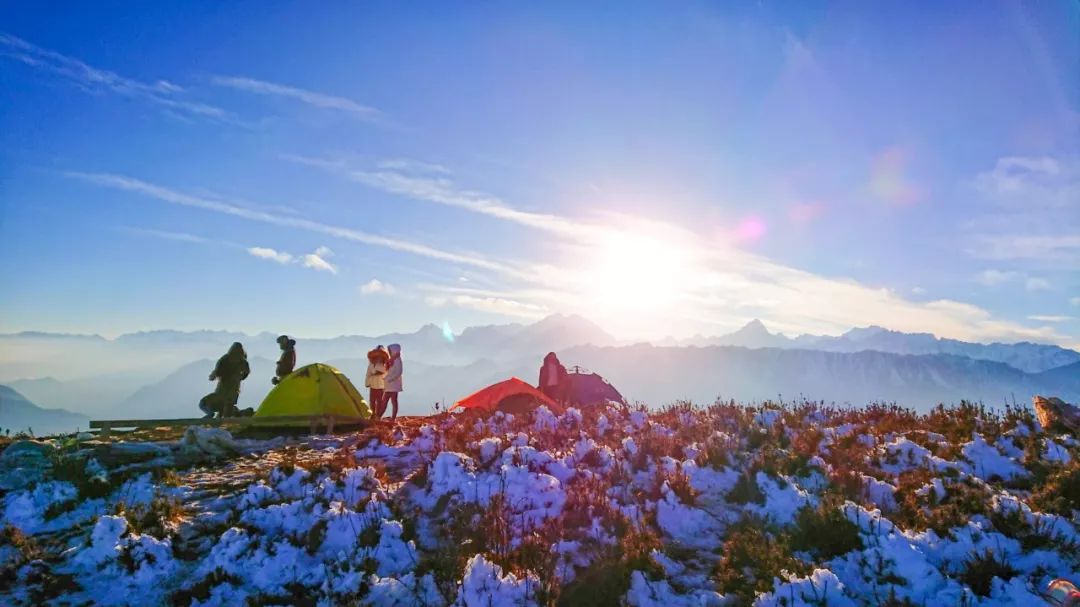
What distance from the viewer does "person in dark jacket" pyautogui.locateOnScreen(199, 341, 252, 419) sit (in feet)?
65.4

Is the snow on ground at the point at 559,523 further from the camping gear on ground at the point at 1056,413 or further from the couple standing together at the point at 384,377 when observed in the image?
Answer: the couple standing together at the point at 384,377

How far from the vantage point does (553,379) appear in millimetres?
22578

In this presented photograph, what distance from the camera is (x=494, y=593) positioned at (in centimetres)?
598

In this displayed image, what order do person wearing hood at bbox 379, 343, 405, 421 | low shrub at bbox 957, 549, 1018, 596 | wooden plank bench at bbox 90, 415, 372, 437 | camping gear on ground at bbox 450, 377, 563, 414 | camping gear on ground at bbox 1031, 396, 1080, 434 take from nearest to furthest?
low shrub at bbox 957, 549, 1018, 596 → camping gear on ground at bbox 1031, 396, 1080, 434 → wooden plank bench at bbox 90, 415, 372, 437 → camping gear on ground at bbox 450, 377, 563, 414 → person wearing hood at bbox 379, 343, 405, 421

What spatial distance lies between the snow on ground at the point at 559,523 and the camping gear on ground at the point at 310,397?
18.0 ft

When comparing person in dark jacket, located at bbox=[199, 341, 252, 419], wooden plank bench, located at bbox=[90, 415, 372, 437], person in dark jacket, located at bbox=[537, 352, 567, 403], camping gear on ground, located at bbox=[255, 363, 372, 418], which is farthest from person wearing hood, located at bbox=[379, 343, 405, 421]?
person in dark jacket, located at bbox=[537, 352, 567, 403]

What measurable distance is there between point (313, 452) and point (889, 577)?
1039 cm

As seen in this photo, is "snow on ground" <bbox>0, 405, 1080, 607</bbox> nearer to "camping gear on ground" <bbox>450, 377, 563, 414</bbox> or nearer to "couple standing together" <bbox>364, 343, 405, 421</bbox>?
"camping gear on ground" <bbox>450, 377, 563, 414</bbox>

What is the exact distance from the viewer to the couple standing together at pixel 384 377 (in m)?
19.9

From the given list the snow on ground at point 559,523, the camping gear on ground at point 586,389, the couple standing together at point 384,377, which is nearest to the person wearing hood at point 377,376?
the couple standing together at point 384,377

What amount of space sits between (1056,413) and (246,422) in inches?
745

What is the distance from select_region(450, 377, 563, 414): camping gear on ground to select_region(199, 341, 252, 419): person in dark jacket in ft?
24.8

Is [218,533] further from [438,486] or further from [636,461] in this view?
[636,461]

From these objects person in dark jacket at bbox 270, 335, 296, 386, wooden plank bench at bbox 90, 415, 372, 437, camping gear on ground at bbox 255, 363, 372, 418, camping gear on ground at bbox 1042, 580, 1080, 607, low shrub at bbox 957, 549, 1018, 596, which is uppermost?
person in dark jacket at bbox 270, 335, 296, 386
